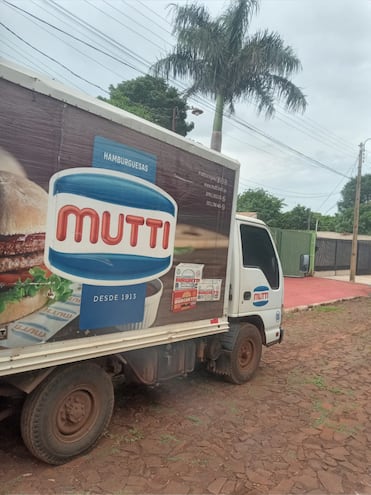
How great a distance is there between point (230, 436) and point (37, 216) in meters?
2.68

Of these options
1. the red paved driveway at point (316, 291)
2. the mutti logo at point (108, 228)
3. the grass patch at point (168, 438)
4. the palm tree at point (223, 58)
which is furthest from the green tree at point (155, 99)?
the grass patch at point (168, 438)

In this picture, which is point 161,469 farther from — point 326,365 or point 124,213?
point 326,365

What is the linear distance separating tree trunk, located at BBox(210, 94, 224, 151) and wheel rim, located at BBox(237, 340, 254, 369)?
1160 centimetres

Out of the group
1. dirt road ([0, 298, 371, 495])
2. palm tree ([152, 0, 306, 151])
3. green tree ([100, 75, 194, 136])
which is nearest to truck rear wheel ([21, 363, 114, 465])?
dirt road ([0, 298, 371, 495])

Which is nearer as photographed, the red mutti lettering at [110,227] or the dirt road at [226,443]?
the red mutti lettering at [110,227]

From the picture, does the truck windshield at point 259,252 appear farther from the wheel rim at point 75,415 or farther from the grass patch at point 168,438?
the wheel rim at point 75,415

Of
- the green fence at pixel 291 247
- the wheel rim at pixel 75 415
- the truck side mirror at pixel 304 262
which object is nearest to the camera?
the wheel rim at pixel 75 415

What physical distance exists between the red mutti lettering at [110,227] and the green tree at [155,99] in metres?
19.2

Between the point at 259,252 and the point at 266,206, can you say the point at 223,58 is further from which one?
the point at 266,206

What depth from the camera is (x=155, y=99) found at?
23.4 metres

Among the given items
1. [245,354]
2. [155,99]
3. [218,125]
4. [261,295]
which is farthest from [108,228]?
[155,99]

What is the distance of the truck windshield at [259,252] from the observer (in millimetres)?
4922

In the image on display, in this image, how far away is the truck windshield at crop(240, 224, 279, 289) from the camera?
492 centimetres

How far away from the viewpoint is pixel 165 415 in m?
4.08
